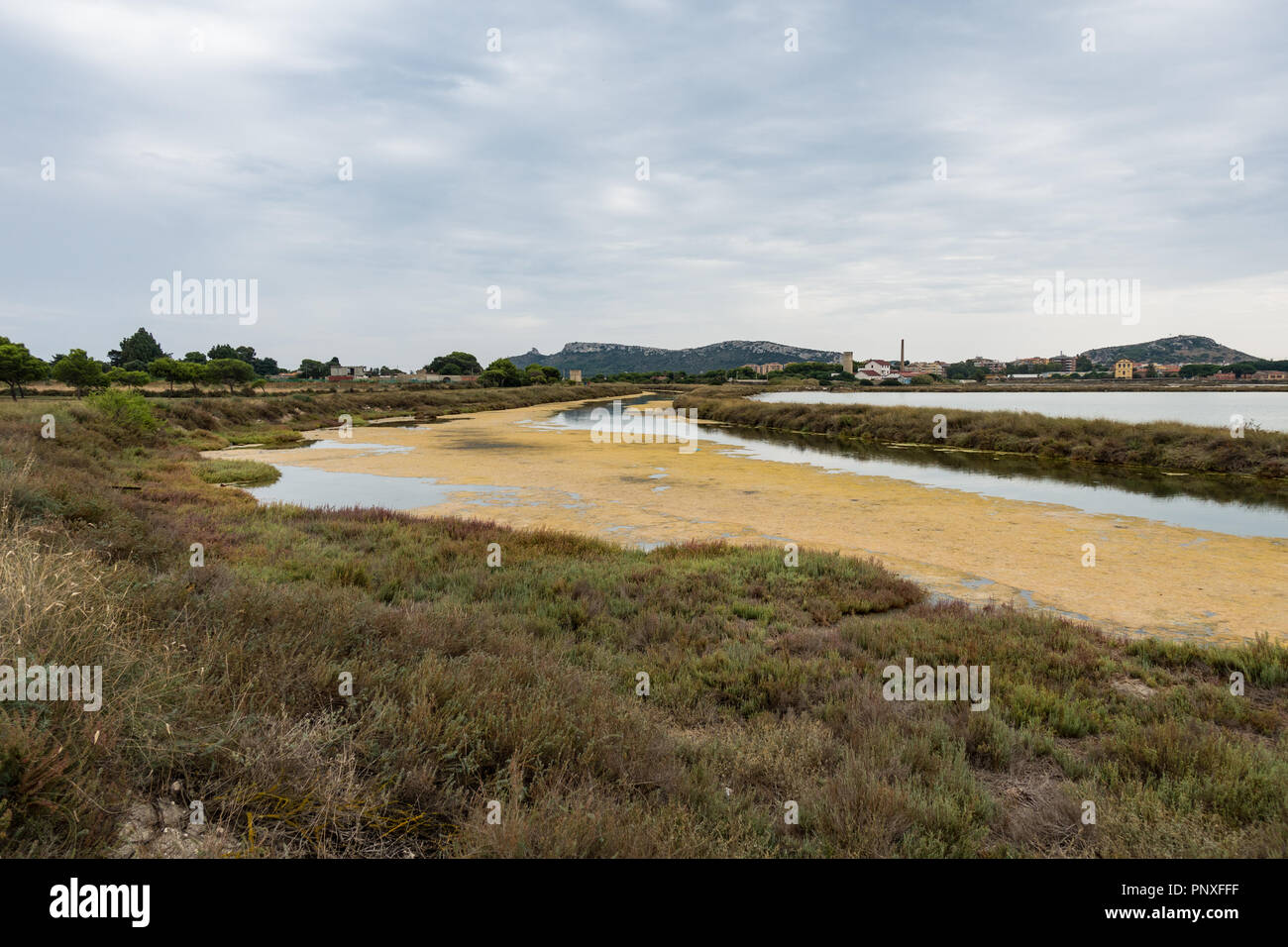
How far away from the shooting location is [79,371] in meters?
54.9

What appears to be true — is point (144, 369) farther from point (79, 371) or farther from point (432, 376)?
point (432, 376)

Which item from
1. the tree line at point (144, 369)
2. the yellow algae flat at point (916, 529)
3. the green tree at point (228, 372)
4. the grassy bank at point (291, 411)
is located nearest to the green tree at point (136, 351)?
the tree line at point (144, 369)

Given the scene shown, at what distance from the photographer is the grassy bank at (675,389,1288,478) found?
2414cm

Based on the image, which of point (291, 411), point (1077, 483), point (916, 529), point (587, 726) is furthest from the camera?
point (291, 411)

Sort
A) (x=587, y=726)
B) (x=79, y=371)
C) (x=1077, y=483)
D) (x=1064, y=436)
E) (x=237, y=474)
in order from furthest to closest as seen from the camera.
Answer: (x=79, y=371), (x=1064, y=436), (x=1077, y=483), (x=237, y=474), (x=587, y=726)

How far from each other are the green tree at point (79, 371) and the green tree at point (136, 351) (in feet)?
192

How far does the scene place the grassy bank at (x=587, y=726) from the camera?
9.89 feet

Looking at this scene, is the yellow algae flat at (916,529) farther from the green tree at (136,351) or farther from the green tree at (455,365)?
the green tree at (455,365)

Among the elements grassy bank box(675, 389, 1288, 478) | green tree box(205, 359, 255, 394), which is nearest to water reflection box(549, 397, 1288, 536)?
grassy bank box(675, 389, 1288, 478)

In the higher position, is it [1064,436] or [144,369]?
[144,369]

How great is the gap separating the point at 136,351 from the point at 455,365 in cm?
7215

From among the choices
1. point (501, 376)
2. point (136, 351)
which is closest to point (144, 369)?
point (136, 351)

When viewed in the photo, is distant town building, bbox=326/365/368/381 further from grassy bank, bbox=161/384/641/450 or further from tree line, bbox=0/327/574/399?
grassy bank, bbox=161/384/641/450
